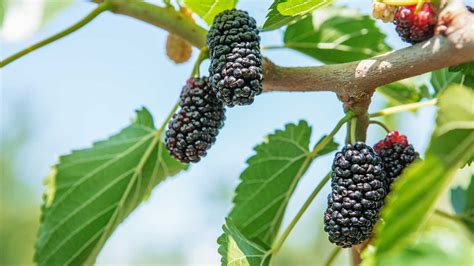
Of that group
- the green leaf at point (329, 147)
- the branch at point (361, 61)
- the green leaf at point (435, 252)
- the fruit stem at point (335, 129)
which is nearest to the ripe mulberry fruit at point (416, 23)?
the branch at point (361, 61)

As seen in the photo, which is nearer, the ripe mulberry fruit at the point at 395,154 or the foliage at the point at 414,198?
the foliage at the point at 414,198

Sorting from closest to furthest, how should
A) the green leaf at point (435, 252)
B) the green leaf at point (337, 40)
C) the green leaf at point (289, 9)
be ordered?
1. the green leaf at point (435, 252)
2. the green leaf at point (289, 9)
3. the green leaf at point (337, 40)

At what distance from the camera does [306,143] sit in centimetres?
148

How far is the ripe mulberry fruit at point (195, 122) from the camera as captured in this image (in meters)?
1.26

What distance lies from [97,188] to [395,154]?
68cm

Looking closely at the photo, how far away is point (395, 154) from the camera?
1188 millimetres

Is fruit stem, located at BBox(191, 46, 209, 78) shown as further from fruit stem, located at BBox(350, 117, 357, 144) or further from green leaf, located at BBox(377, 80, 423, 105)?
green leaf, located at BBox(377, 80, 423, 105)

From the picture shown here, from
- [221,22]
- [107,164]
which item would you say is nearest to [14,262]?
[107,164]

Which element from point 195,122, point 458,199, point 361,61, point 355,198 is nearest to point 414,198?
point 355,198

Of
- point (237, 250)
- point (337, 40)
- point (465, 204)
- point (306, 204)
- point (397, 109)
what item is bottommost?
point (237, 250)

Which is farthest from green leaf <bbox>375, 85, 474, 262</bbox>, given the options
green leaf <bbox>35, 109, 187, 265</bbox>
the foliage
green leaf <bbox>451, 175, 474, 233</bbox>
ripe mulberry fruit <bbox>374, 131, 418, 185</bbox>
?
green leaf <bbox>35, 109, 187, 265</bbox>

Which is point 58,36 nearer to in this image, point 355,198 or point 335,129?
point 335,129

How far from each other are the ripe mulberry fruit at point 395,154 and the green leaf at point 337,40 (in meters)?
0.49

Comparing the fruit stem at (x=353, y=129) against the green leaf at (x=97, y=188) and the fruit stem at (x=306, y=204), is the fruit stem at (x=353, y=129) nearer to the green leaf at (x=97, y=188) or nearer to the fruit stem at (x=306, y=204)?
the fruit stem at (x=306, y=204)
